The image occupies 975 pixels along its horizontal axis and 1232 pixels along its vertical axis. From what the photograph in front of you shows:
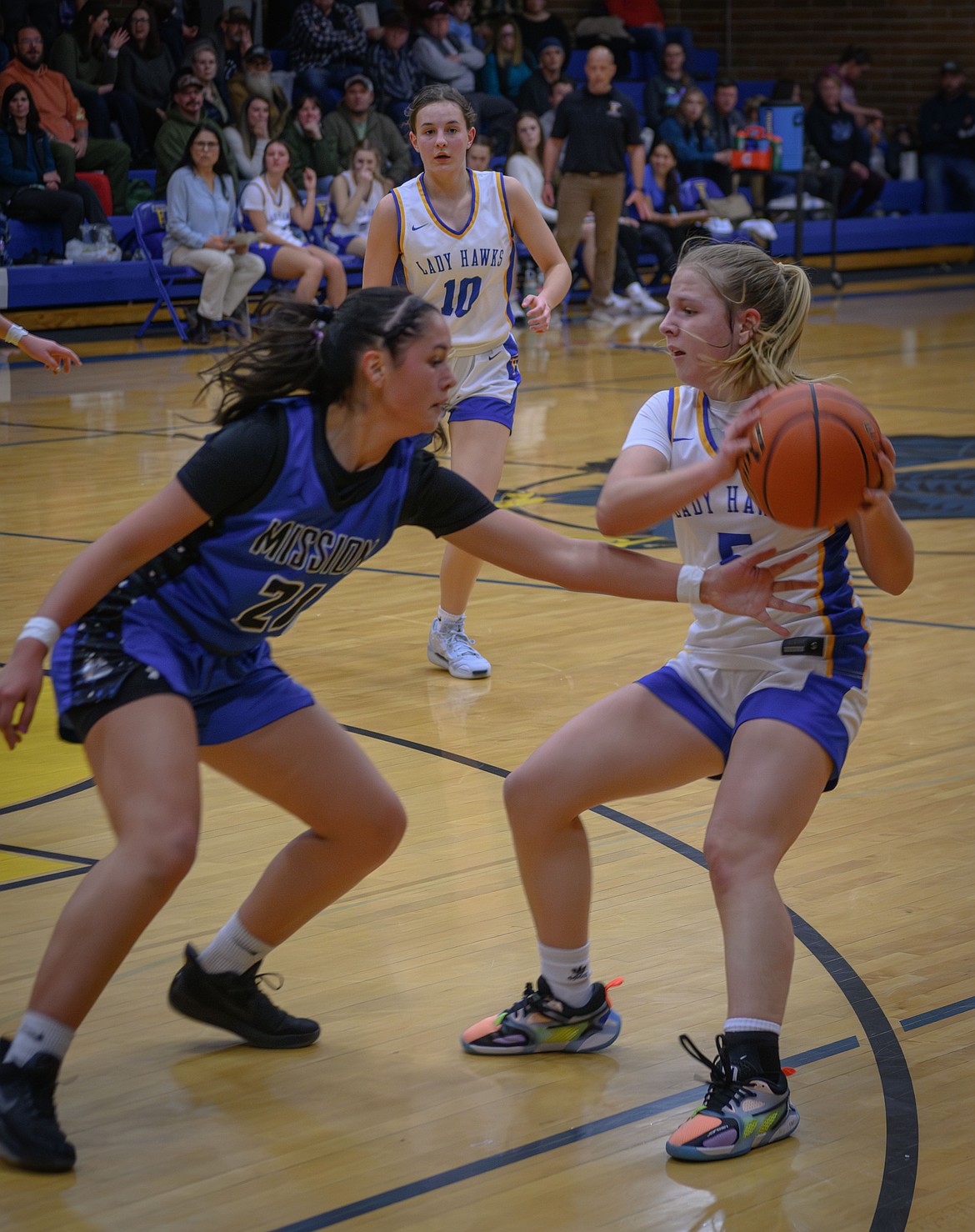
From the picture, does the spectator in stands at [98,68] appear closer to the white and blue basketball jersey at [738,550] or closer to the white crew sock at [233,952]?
the white and blue basketball jersey at [738,550]

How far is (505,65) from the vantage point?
15.9m

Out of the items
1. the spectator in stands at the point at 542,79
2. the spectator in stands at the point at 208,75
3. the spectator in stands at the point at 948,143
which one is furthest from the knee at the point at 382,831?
the spectator in stands at the point at 948,143

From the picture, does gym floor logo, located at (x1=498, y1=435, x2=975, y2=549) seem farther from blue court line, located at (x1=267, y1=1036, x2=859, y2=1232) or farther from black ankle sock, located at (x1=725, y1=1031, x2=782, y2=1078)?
black ankle sock, located at (x1=725, y1=1031, x2=782, y2=1078)

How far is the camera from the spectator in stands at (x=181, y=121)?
12.5 meters

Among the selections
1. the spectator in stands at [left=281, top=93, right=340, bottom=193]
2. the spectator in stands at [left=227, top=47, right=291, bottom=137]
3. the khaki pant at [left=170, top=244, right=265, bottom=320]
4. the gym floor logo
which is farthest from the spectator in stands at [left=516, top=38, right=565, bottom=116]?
the gym floor logo

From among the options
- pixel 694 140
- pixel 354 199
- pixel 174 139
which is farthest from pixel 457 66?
pixel 174 139

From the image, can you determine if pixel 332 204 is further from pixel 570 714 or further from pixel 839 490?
pixel 839 490

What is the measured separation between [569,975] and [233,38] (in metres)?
12.8

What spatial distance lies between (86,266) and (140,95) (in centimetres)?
192

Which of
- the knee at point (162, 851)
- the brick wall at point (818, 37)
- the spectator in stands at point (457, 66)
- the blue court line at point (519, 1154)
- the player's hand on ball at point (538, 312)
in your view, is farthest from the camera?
the brick wall at point (818, 37)

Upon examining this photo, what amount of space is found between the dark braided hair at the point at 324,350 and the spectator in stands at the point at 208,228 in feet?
31.9

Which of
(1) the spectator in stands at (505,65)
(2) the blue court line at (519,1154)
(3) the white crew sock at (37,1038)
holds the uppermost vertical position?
(1) the spectator in stands at (505,65)

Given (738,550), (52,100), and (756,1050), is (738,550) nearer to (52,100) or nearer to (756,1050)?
(756,1050)

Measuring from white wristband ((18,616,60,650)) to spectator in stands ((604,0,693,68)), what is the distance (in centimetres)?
1609
